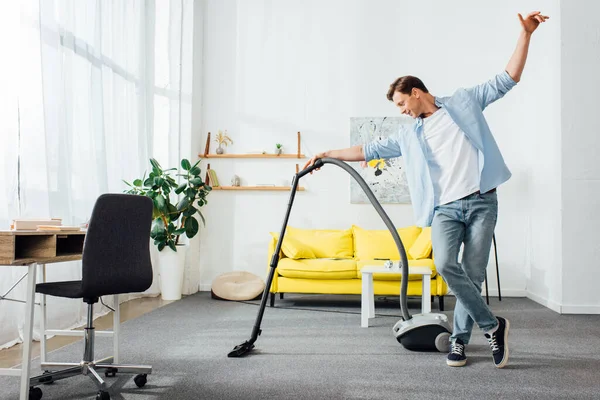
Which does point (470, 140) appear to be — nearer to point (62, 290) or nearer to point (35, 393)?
point (62, 290)

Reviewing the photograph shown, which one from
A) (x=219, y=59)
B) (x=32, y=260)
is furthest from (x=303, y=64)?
(x=32, y=260)

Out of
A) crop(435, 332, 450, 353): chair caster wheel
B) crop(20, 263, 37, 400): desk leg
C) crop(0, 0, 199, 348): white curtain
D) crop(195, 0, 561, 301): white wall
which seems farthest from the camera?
crop(195, 0, 561, 301): white wall

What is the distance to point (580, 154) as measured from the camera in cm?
476

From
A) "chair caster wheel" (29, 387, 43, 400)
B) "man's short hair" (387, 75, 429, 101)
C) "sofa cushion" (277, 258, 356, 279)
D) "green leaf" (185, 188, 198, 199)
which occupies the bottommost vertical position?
"chair caster wheel" (29, 387, 43, 400)

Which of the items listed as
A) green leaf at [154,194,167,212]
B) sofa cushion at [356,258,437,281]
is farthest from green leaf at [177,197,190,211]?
Answer: sofa cushion at [356,258,437,281]

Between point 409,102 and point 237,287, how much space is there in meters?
3.28

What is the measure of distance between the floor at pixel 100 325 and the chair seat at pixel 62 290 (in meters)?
0.75

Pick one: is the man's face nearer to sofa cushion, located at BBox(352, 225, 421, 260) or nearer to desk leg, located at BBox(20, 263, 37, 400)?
desk leg, located at BBox(20, 263, 37, 400)

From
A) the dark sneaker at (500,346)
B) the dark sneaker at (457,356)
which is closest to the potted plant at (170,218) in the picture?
the dark sneaker at (457,356)

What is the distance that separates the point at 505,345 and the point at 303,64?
14.4ft

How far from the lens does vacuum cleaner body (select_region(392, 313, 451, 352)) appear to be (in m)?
3.10

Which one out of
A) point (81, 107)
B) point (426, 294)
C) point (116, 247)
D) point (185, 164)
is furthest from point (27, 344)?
point (185, 164)

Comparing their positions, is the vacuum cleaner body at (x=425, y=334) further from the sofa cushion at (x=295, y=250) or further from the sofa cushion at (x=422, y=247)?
the sofa cushion at (x=295, y=250)

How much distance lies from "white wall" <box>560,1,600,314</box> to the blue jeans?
2.43 metres
